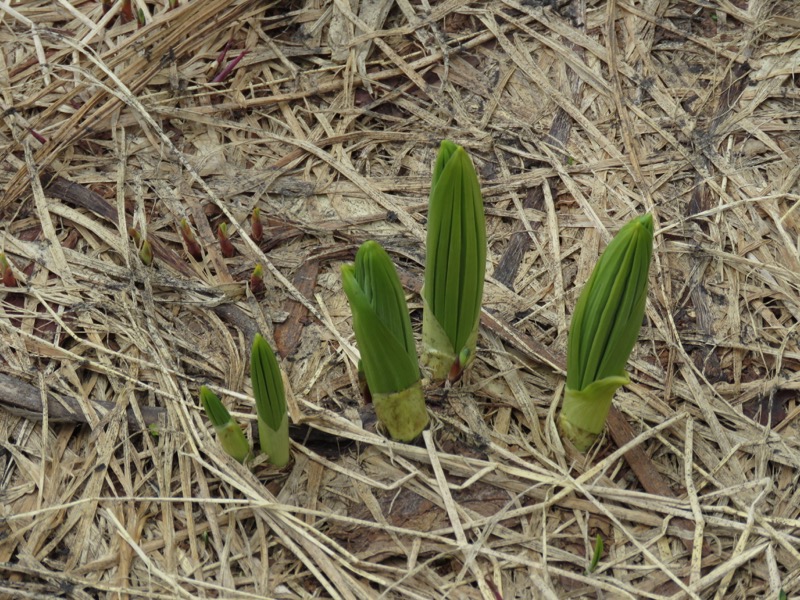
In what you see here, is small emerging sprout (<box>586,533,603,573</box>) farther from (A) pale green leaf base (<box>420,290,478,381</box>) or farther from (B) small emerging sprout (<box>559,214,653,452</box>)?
(A) pale green leaf base (<box>420,290,478,381</box>)

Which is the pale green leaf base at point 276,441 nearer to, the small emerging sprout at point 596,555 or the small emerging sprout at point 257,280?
the small emerging sprout at point 257,280

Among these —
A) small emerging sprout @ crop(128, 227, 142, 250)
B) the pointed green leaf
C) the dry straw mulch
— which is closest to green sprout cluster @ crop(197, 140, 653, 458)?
the pointed green leaf

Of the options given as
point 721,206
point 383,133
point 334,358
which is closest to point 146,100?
point 383,133

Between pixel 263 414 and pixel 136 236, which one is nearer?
pixel 263 414

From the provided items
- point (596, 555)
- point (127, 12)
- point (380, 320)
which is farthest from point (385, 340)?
point (127, 12)

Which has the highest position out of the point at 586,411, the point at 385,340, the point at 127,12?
the point at 127,12

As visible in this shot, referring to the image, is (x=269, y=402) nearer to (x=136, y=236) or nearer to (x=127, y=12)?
(x=136, y=236)
